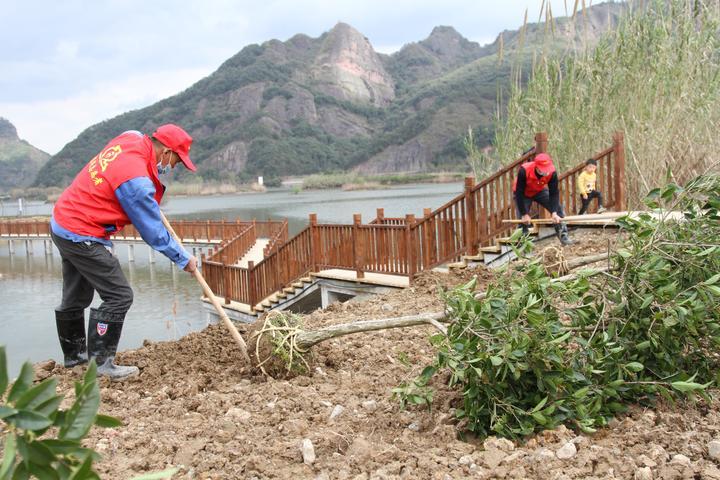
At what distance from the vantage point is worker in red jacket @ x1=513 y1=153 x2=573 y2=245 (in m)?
8.02

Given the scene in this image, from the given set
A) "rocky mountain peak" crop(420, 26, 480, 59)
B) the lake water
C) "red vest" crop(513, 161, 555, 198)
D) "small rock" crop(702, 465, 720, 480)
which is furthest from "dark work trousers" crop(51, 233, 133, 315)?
"rocky mountain peak" crop(420, 26, 480, 59)

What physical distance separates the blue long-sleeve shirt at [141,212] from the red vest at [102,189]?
0.11ft

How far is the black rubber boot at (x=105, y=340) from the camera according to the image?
4375mm

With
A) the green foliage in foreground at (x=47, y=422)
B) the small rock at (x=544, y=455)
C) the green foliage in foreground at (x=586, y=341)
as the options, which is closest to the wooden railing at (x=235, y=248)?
the green foliage in foreground at (x=586, y=341)

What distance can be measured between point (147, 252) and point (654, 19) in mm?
36278

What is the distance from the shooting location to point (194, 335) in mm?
6191

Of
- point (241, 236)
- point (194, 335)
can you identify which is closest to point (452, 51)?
point (241, 236)

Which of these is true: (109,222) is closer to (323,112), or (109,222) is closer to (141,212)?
(141,212)

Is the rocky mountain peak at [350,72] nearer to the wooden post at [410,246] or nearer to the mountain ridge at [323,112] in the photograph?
the mountain ridge at [323,112]

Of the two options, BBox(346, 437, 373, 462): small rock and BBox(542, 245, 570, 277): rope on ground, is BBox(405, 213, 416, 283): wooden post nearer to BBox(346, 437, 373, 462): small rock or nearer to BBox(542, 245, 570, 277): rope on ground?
BBox(542, 245, 570, 277): rope on ground

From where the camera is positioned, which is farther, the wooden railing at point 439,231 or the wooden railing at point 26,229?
the wooden railing at point 26,229

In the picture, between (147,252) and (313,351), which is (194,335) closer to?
(313,351)

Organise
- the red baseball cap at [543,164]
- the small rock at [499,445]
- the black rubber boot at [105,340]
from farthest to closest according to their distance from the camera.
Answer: the red baseball cap at [543,164] → the black rubber boot at [105,340] → the small rock at [499,445]

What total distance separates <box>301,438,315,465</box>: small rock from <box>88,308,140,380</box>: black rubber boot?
200 cm
